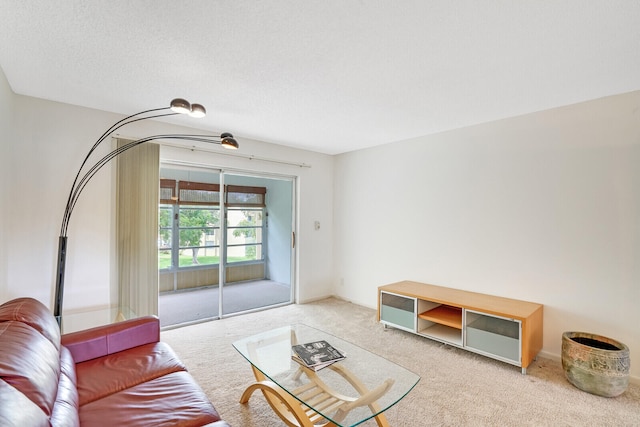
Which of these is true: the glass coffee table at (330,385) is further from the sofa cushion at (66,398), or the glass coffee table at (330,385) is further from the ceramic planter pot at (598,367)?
the ceramic planter pot at (598,367)

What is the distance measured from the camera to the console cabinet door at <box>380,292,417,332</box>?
335 centimetres

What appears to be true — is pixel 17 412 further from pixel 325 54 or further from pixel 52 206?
pixel 52 206

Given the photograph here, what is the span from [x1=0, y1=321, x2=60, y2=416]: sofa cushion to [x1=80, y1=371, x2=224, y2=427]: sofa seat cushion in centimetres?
23

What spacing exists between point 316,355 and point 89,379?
4.37ft

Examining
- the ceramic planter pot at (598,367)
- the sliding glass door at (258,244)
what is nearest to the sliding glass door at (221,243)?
the sliding glass door at (258,244)

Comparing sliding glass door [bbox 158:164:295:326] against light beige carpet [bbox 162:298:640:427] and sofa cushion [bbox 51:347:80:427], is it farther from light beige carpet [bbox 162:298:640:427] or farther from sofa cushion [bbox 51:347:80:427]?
sofa cushion [bbox 51:347:80:427]

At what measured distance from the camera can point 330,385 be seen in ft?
6.11

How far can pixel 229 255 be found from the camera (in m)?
4.39

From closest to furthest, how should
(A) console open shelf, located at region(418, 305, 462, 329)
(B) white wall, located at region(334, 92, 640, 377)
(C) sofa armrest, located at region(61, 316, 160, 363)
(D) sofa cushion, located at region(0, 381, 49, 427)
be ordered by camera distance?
(D) sofa cushion, located at region(0, 381, 49, 427)
(C) sofa armrest, located at region(61, 316, 160, 363)
(B) white wall, located at region(334, 92, 640, 377)
(A) console open shelf, located at region(418, 305, 462, 329)

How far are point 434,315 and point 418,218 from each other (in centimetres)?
125

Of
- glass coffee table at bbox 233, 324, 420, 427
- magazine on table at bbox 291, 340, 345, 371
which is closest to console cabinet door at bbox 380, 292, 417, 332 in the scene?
glass coffee table at bbox 233, 324, 420, 427

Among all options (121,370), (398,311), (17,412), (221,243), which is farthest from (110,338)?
(398,311)

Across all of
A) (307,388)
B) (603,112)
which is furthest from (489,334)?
(603,112)

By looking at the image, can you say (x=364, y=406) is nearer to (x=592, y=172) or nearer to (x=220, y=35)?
(x=220, y=35)
